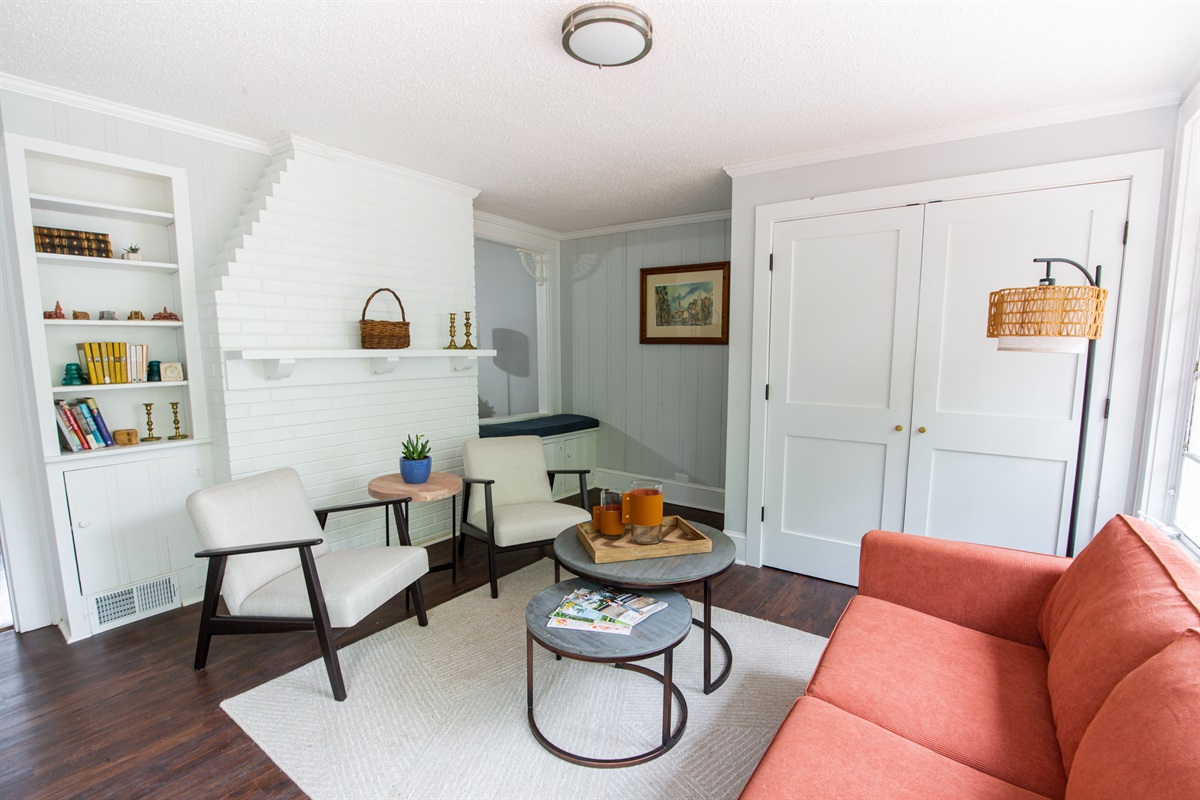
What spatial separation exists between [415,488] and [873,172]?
3.04 metres

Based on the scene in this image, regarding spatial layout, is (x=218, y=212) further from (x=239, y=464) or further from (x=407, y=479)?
(x=407, y=479)

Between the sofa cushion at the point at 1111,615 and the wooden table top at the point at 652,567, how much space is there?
1006mm

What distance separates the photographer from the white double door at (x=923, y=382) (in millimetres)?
2553

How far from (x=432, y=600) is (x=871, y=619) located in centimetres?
217

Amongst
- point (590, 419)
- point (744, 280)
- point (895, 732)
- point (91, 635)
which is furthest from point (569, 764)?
point (590, 419)

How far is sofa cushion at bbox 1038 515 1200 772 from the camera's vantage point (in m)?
1.20

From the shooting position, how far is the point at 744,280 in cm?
332

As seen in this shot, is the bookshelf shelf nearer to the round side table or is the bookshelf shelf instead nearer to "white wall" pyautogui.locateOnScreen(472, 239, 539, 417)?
the round side table

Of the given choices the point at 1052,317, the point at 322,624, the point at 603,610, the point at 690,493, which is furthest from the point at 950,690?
the point at 690,493

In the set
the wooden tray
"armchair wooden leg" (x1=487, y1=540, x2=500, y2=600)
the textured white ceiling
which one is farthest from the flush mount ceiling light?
"armchair wooden leg" (x1=487, y1=540, x2=500, y2=600)

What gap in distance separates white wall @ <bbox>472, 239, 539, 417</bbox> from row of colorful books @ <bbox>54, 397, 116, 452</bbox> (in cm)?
228

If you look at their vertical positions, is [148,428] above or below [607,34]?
below

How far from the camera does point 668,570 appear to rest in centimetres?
206

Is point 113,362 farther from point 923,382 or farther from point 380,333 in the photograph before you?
point 923,382
